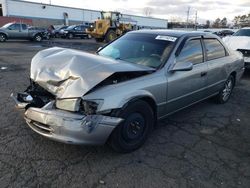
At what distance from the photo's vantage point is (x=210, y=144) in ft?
12.1

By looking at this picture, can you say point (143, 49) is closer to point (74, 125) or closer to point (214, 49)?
point (214, 49)

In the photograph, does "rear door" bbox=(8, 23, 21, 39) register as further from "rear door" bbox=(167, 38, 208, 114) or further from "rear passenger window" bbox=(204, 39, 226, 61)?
"rear door" bbox=(167, 38, 208, 114)

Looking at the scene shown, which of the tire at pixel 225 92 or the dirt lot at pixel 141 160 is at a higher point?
the tire at pixel 225 92

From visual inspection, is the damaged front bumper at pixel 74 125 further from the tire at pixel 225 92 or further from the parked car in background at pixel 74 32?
the parked car in background at pixel 74 32

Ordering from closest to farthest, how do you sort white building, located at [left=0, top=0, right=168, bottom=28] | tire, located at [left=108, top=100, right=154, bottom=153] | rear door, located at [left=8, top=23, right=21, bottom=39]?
tire, located at [left=108, top=100, right=154, bottom=153], rear door, located at [left=8, top=23, right=21, bottom=39], white building, located at [left=0, top=0, right=168, bottom=28]

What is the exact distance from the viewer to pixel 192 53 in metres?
4.19

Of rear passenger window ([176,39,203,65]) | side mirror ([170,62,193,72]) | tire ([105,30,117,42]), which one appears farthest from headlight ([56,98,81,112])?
tire ([105,30,117,42])

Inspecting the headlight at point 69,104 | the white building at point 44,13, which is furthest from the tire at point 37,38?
the headlight at point 69,104

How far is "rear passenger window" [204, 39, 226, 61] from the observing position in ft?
15.3

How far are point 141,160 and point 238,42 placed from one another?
7.61 meters

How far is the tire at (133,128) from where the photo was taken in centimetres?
306

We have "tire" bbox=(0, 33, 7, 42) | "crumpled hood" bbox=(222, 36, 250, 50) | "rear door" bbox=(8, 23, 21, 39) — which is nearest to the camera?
"crumpled hood" bbox=(222, 36, 250, 50)

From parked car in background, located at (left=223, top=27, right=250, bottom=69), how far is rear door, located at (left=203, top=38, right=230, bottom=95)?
369cm

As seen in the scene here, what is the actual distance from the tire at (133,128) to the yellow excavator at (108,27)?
19361mm
